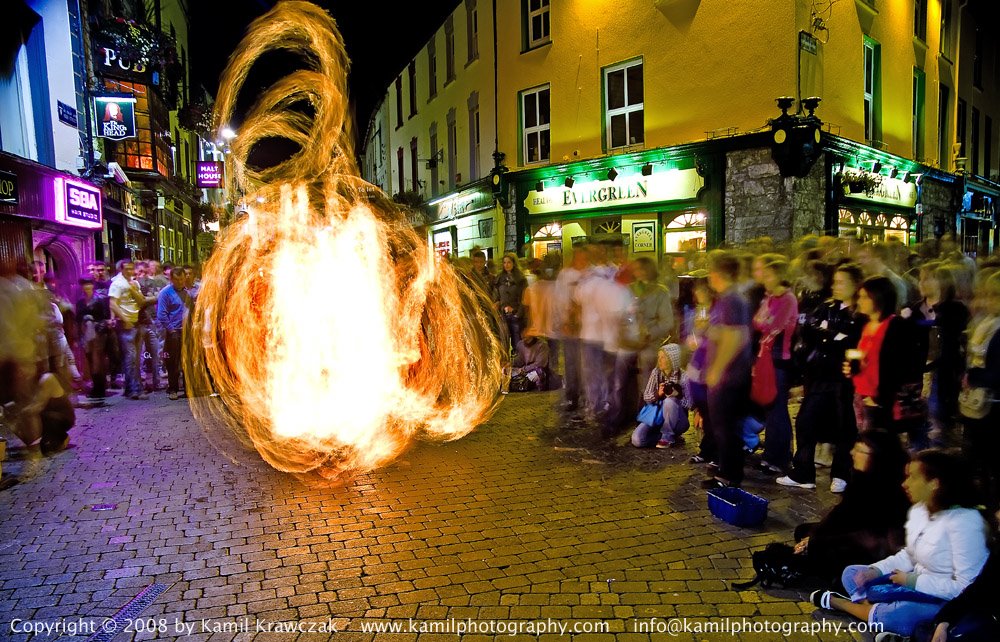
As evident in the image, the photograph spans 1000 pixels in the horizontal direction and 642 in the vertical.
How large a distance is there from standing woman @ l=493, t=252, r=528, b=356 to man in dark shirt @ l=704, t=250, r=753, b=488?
592 cm

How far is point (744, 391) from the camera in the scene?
223 inches

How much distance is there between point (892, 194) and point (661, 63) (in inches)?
272

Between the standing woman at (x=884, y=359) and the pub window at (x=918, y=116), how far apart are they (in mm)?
16181

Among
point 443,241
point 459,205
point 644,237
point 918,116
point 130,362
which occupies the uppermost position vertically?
point 918,116

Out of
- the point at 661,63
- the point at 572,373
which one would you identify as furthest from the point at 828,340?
the point at 661,63

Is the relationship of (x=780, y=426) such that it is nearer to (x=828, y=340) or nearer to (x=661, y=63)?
(x=828, y=340)

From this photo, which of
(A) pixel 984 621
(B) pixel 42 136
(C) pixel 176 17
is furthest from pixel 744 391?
(C) pixel 176 17

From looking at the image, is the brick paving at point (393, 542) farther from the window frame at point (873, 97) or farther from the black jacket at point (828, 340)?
the window frame at point (873, 97)

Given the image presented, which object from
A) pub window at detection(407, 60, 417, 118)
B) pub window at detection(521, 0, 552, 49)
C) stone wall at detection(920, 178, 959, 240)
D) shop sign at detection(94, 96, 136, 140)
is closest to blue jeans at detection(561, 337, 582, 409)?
pub window at detection(521, 0, 552, 49)

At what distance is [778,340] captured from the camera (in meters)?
6.15

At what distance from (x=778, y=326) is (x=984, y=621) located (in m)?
3.40

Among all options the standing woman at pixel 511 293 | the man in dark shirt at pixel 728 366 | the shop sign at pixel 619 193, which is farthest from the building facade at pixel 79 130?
the man in dark shirt at pixel 728 366

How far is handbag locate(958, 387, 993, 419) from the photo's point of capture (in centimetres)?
482

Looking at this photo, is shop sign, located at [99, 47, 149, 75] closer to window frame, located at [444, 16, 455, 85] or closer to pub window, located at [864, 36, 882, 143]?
window frame, located at [444, 16, 455, 85]
